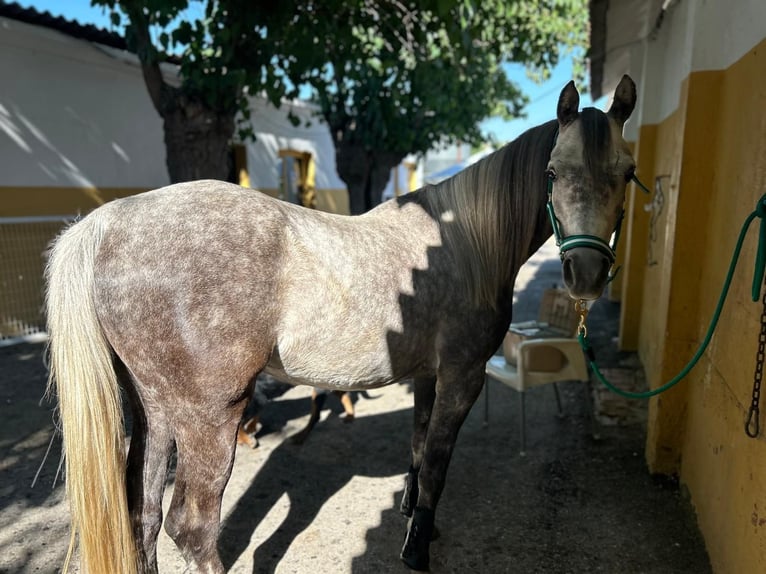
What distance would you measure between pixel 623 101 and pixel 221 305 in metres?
1.64

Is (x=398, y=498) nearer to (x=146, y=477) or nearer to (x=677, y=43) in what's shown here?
(x=146, y=477)

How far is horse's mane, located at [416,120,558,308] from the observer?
6.67ft

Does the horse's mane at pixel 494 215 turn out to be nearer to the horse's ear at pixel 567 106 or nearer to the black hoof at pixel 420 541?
the horse's ear at pixel 567 106

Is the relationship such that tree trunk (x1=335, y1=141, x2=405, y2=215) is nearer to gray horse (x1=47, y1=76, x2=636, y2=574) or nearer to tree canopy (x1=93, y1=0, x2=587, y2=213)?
tree canopy (x1=93, y1=0, x2=587, y2=213)

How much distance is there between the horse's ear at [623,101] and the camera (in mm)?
1830

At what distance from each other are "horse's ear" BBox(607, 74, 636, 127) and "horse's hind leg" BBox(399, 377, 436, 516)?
151 cm

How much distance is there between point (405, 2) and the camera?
4.92m

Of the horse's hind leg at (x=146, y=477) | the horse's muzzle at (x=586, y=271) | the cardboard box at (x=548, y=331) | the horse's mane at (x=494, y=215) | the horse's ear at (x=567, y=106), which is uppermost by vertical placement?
the horse's ear at (x=567, y=106)

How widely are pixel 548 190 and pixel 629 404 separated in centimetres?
259

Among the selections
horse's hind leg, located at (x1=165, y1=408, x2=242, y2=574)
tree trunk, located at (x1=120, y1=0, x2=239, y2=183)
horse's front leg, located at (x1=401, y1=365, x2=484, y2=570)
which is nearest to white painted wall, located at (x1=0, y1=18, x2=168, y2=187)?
tree trunk, located at (x1=120, y1=0, x2=239, y2=183)

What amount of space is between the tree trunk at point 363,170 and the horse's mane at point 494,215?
24.6ft

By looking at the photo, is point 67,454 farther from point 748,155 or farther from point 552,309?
point 552,309

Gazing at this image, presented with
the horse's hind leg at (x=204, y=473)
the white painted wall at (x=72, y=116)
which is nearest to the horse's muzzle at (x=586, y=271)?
the horse's hind leg at (x=204, y=473)

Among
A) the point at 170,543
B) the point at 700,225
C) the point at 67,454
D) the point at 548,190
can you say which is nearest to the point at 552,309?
the point at 700,225
